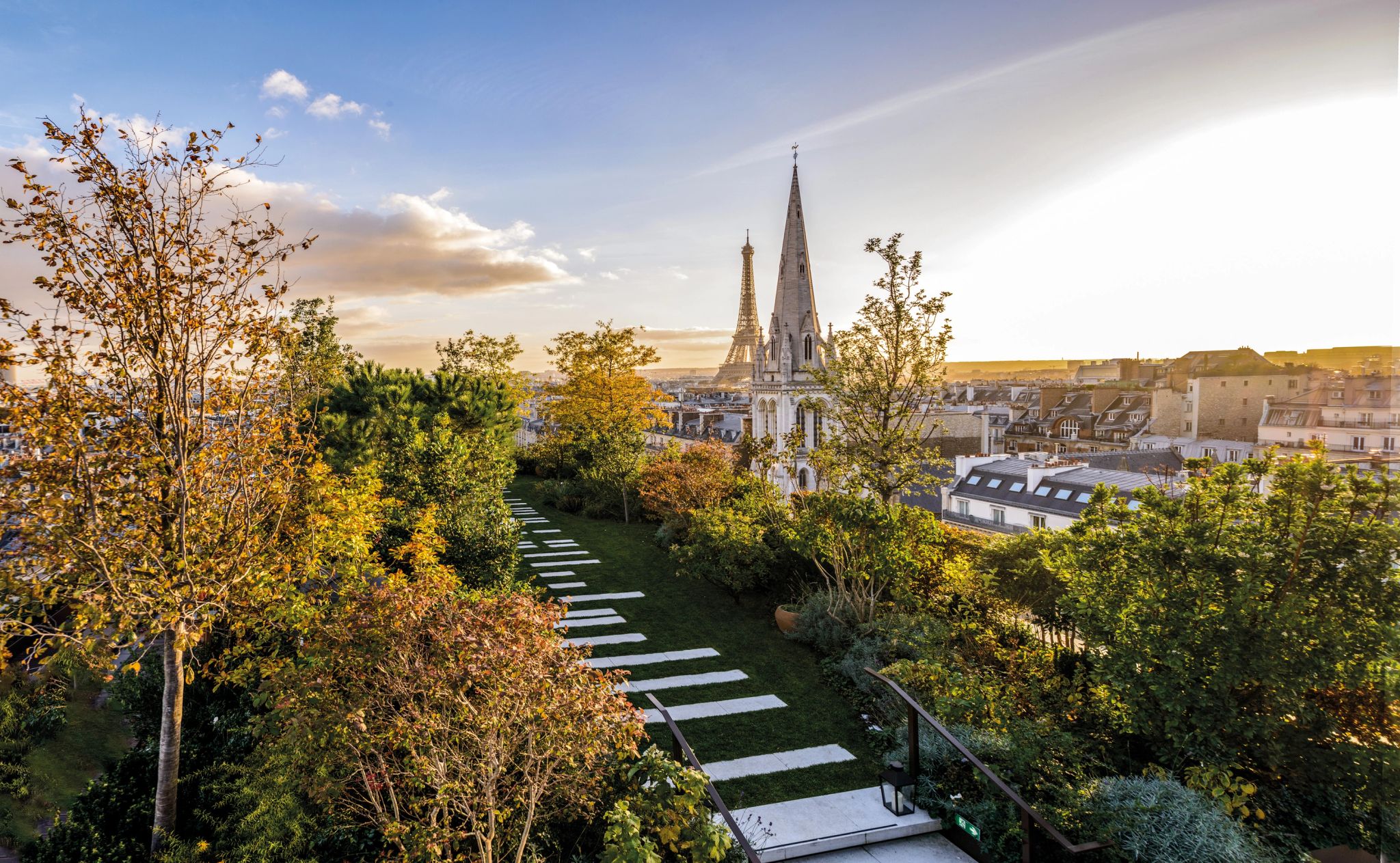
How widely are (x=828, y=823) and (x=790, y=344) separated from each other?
5171 centimetres

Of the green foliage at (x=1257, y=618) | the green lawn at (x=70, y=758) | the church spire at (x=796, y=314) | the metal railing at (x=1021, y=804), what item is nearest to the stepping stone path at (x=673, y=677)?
the metal railing at (x=1021, y=804)

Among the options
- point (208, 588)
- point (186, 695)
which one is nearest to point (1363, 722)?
point (208, 588)

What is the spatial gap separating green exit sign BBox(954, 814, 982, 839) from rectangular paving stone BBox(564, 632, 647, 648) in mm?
5571

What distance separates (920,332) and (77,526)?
11.0 metres

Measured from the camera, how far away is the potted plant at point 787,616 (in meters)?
10.2

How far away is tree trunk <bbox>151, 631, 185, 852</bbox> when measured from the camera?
5.13 metres

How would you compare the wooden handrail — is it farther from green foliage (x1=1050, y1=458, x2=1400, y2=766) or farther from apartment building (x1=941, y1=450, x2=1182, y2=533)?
apartment building (x1=941, y1=450, x2=1182, y2=533)

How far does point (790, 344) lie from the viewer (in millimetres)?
55781

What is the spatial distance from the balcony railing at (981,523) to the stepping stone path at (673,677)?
79.0 feet

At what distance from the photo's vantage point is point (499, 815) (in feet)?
14.2

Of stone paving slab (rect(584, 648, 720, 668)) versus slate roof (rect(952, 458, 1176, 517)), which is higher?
stone paving slab (rect(584, 648, 720, 668))

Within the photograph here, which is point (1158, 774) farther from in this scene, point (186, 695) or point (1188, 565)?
point (186, 695)

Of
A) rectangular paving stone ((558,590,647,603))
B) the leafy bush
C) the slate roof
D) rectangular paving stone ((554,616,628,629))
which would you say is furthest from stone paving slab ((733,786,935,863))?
the slate roof

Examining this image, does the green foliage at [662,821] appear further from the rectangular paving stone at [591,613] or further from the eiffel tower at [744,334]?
the eiffel tower at [744,334]
